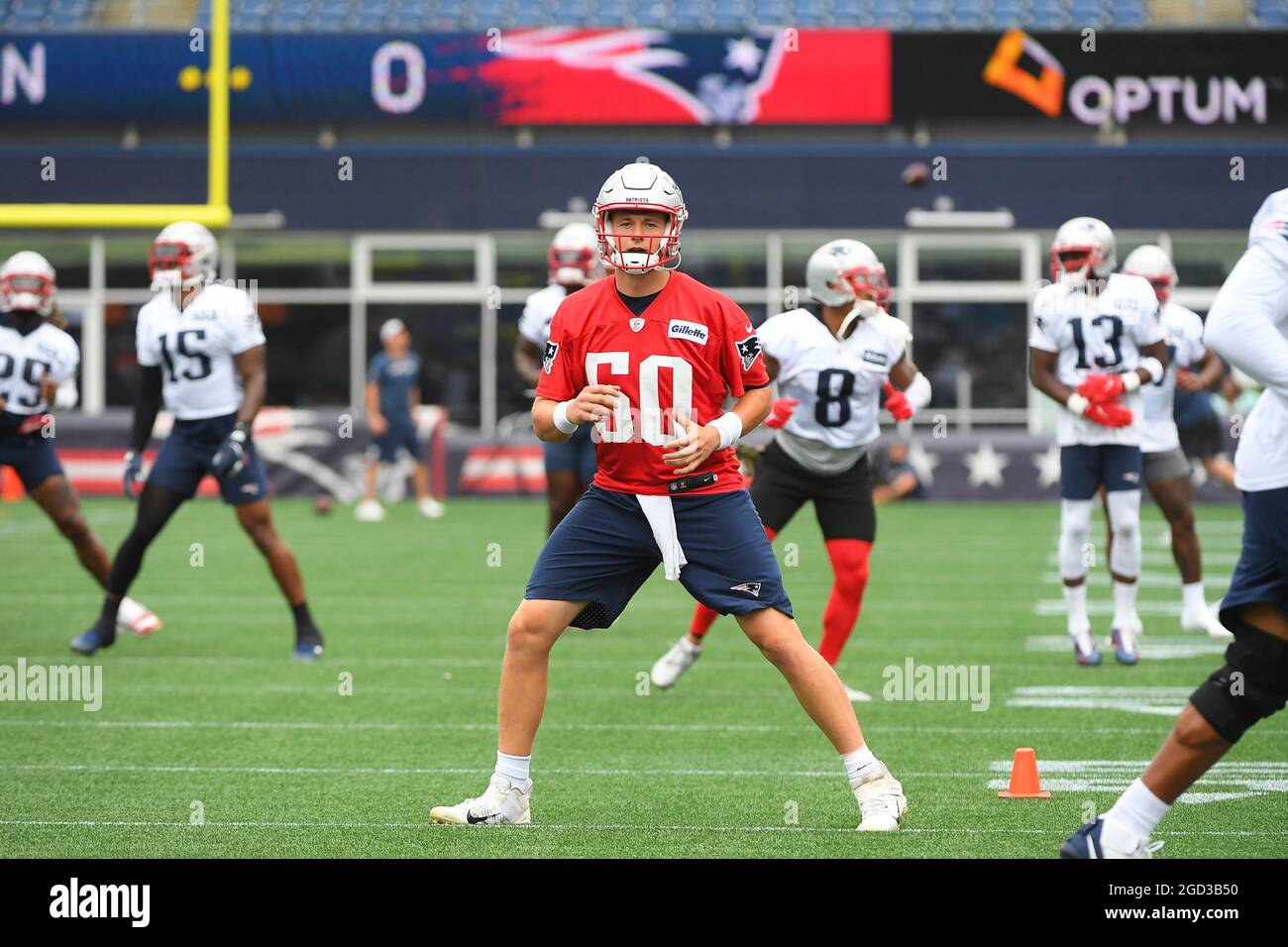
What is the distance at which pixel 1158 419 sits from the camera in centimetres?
973

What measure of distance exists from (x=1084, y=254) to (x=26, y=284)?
208 inches

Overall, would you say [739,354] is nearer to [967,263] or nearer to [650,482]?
[650,482]

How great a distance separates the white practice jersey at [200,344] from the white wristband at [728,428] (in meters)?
4.09

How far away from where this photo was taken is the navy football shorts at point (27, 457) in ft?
31.3

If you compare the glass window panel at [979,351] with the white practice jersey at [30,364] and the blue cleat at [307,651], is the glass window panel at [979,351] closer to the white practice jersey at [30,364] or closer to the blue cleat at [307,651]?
the white practice jersey at [30,364]

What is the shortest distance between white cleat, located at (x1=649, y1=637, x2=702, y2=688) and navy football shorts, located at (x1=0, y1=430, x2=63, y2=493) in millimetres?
3476

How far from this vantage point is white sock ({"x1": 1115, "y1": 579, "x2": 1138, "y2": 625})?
9.14 m

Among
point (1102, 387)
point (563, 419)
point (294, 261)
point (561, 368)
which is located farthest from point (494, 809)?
point (294, 261)

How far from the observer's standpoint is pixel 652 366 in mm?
5223

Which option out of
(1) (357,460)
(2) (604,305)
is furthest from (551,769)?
(1) (357,460)

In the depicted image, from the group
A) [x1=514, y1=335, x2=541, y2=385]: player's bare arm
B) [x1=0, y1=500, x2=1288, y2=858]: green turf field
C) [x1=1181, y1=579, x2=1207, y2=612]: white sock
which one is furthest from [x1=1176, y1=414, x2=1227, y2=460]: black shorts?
[x1=514, y1=335, x2=541, y2=385]: player's bare arm

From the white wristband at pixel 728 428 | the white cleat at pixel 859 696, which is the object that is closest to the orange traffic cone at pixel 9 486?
the white cleat at pixel 859 696
